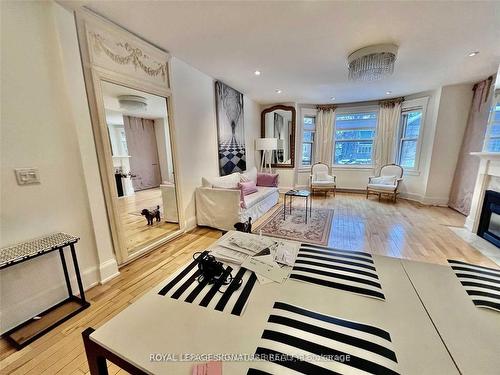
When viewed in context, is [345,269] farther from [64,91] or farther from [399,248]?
[64,91]

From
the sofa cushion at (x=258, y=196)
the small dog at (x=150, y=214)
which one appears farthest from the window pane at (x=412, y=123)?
the small dog at (x=150, y=214)

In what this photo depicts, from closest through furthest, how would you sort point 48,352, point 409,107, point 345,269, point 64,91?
point 345,269 → point 48,352 → point 64,91 → point 409,107

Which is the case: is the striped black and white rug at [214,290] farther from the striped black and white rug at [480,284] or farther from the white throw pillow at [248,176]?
the white throw pillow at [248,176]

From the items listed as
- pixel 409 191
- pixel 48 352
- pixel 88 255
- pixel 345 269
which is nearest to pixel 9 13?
pixel 88 255

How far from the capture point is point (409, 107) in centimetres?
472

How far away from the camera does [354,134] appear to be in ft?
18.4

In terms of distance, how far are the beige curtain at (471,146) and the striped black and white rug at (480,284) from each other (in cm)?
372

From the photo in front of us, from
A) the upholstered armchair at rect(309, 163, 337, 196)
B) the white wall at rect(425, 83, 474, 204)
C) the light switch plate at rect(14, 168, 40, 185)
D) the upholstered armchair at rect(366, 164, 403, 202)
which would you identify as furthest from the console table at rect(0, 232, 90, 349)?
the white wall at rect(425, 83, 474, 204)

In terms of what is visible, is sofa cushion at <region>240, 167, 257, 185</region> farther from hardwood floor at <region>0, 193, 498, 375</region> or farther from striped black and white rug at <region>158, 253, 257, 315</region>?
striped black and white rug at <region>158, 253, 257, 315</region>

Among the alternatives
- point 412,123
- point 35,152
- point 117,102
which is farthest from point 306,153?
point 35,152

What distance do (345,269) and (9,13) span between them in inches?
110

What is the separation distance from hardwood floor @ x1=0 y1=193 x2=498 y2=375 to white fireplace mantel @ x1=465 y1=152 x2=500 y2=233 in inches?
12.8

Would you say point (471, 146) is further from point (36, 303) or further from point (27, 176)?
point (36, 303)

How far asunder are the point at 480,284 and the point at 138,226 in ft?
12.1
